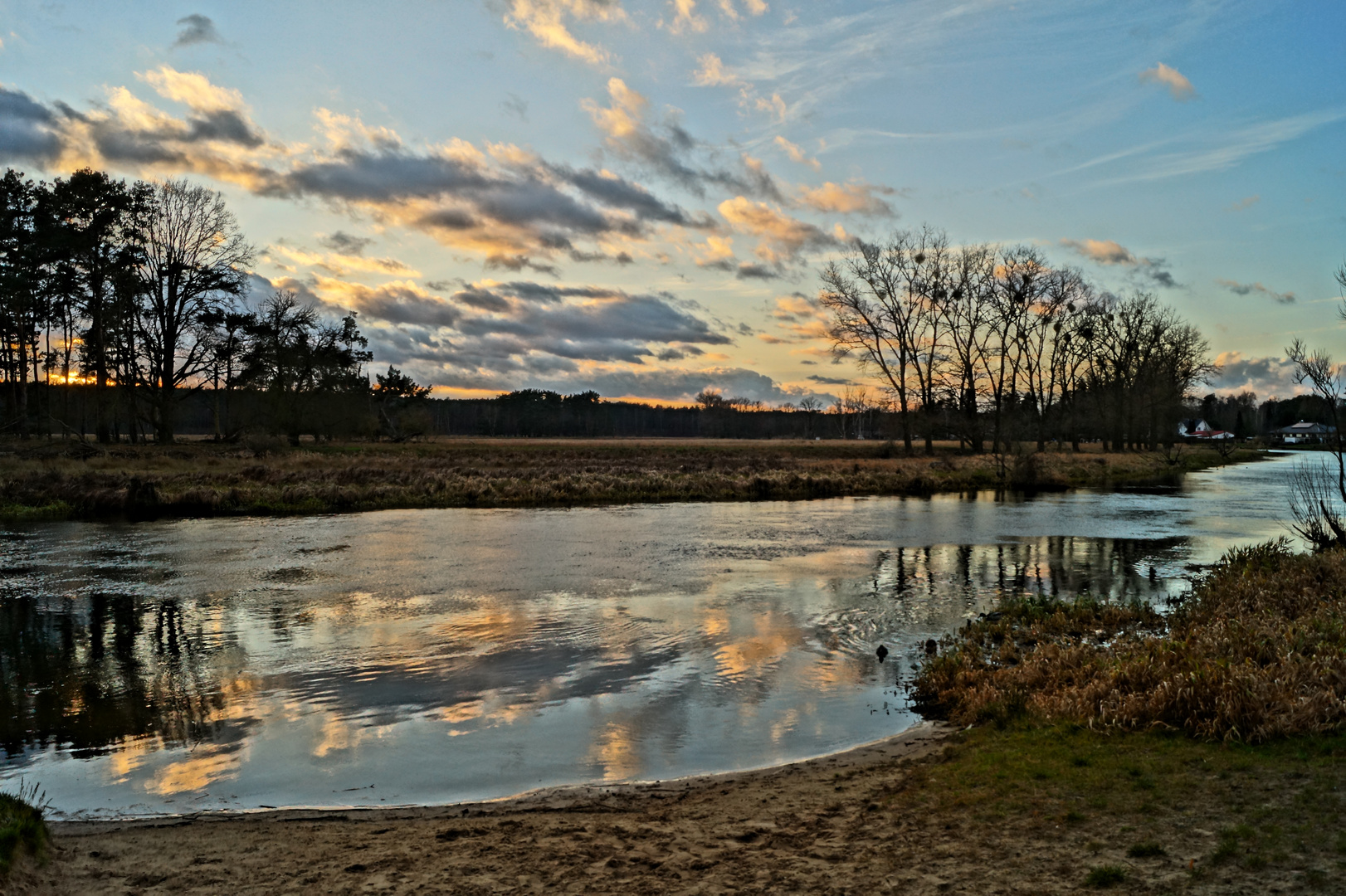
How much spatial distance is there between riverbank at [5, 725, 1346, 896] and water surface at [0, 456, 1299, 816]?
818 millimetres

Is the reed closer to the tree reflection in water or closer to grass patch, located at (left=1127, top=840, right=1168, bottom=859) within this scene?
the tree reflection in water

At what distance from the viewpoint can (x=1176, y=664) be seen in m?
7.79

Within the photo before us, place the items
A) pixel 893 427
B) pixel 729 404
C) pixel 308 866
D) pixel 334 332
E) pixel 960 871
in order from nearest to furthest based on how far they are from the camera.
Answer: pixel 960 871 < pixel 308 866 < pixel 893 427 < pixel 334 332 < pixel 729 404

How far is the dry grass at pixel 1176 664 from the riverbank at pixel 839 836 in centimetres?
40

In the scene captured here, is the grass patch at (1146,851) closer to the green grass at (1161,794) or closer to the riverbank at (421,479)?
the green grass at (1161,794)

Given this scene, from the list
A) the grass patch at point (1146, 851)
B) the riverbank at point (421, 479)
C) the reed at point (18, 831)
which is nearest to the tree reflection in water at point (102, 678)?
the reed at point (18, 831)

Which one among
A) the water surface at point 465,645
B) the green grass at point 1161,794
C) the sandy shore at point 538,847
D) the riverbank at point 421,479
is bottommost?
the water surface at point 465,645

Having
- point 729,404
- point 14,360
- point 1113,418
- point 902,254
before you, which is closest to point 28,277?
point 14,360

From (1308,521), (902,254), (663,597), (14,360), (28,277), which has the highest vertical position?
(902,254)

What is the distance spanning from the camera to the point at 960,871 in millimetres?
4594

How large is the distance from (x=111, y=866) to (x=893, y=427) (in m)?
64.1

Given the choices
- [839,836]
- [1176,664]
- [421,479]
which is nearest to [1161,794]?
[839,836]

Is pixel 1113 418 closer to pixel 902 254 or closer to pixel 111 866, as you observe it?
pixel 902 254

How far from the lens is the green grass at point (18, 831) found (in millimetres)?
4688
